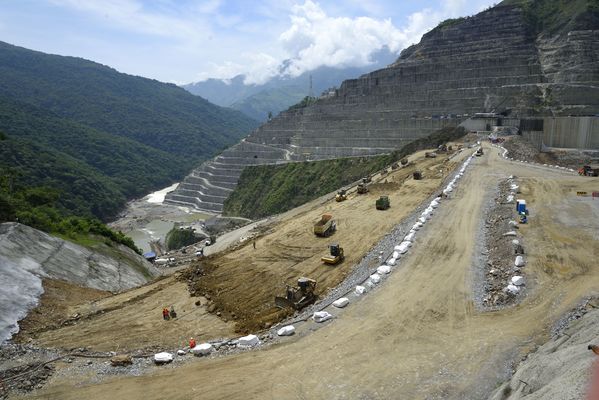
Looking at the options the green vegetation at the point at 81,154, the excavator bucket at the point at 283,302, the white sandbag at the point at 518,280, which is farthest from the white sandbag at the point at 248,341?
the green vegetation at the point at 81,154

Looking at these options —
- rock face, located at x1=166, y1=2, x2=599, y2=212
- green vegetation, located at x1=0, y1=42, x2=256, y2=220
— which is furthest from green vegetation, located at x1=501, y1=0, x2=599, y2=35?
green vegetation, located at x1=0, y1=42, x2=256, y2=220

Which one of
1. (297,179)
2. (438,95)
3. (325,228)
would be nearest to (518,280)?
(325,228)

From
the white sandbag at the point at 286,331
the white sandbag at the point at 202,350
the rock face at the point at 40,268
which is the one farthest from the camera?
the rock face at the point at 40,268

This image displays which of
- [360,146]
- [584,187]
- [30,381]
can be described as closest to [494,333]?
[30,381]

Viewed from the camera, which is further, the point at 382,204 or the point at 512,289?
the point at 382,204

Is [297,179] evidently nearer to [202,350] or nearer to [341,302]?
[341,302]

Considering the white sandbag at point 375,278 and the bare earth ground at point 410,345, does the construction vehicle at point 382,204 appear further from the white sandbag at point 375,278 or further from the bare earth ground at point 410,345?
the white sandbag at point 375,278

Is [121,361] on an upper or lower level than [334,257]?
lower

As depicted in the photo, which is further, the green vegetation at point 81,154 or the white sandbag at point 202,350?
the green vegetation at point 81,154
